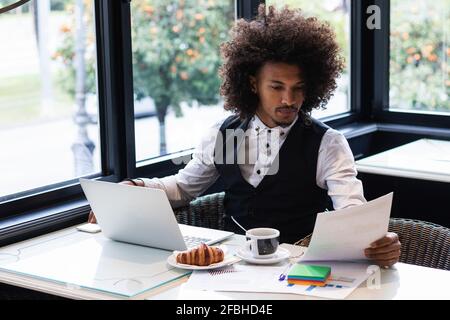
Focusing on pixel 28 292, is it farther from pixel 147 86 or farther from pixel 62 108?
pixel 147 86

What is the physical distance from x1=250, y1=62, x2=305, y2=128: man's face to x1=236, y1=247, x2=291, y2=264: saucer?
53 cm

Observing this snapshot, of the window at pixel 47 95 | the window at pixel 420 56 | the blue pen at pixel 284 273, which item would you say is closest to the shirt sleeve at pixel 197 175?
the window at pixel 47 95

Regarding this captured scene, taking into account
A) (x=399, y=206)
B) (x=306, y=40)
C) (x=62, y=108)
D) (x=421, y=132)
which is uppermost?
(x=306, y=40)

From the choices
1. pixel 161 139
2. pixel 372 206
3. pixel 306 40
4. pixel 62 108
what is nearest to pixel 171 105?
pixel 161 139

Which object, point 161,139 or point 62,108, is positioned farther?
point 161,139

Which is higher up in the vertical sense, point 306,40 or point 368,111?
point 306,40

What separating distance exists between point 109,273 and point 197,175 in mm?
754

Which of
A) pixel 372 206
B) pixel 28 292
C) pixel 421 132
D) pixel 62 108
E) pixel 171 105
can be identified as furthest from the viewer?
pixel 421 132

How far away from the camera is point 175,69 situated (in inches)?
133

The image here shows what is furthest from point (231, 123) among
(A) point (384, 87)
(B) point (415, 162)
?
(A) point (384, 87)

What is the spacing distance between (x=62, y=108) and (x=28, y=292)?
80 cm

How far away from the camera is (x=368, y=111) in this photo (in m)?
4.21

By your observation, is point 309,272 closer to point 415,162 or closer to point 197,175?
point 197,175
